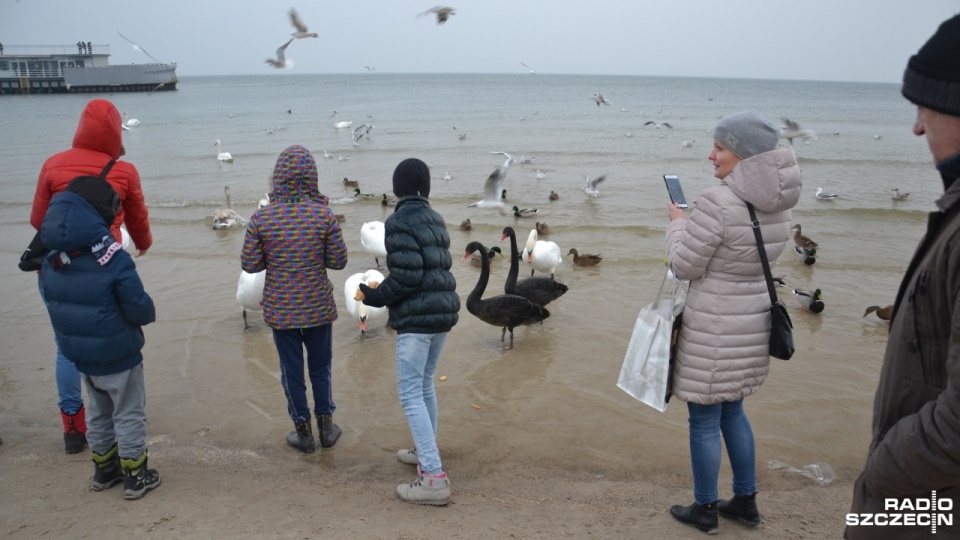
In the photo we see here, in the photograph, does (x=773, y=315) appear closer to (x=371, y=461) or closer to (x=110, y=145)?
(x=371, y=461)

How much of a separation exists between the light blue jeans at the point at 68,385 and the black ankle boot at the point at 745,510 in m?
4.11

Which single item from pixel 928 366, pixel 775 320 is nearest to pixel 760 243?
pixel 775 320

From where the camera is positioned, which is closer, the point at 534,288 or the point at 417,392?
the point at 417,392

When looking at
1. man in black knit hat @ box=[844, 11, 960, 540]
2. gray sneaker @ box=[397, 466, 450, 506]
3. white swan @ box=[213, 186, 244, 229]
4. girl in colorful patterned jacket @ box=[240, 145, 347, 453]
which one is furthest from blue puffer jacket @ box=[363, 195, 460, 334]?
white swan @ box=[213, 186, 244, 229]

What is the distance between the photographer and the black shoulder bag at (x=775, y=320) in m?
3.04

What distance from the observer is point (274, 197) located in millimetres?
4020

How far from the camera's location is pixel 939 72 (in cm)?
168

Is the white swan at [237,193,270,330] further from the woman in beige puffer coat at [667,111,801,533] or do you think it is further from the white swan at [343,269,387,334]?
the woman in beige puffer coat at [667,111,801,533]

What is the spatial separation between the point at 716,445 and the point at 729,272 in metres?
0.91

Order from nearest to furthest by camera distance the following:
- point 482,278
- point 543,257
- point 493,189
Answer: point 482,278, point 543,257, point 493,189

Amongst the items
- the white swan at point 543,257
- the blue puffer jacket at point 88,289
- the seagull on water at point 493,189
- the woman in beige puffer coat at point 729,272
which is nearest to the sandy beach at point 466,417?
the white swan at point 543,257

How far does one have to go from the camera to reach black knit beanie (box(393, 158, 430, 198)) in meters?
3.69

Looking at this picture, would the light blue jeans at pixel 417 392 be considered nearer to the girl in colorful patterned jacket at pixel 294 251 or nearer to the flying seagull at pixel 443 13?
the girl in colorful patterned jacket at pixel 294 251

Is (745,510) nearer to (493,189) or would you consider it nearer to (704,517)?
(704,517)
